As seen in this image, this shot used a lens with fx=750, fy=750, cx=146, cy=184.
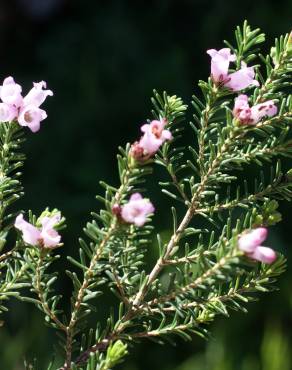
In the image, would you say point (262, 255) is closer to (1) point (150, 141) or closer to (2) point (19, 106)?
(1) point (150, 141)

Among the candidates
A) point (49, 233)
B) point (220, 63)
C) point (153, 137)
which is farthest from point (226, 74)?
point (49, 233)

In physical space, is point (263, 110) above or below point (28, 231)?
above

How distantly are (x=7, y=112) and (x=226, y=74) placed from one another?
0.68ft

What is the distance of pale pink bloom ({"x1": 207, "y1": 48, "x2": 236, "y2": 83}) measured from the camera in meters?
0.69

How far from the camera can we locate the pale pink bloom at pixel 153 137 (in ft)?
Result: 2.06

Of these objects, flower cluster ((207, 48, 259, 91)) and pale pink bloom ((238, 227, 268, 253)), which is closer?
pale pink bloom ((238, 227, 268, 253))

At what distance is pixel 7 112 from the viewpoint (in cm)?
70

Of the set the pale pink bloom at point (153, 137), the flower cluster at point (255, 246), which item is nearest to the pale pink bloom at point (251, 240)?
the flower cluster at point (255, 246)

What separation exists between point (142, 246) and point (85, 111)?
2197mm

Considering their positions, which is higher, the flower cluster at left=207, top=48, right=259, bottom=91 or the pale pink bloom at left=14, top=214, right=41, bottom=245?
the flower cluster at left=207, top=48, right=259, bottom=91

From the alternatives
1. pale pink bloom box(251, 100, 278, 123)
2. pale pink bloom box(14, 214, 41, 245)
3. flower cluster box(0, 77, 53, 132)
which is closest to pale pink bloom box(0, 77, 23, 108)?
flower cluster box(0, 77, 53, 132)

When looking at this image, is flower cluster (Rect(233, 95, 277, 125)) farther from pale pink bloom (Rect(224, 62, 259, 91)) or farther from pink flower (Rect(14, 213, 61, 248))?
pink flower (Rect(14, 213, 61, 248))

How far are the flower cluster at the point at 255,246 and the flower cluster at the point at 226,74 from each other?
0.54 ft

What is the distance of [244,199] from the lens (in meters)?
0.72
